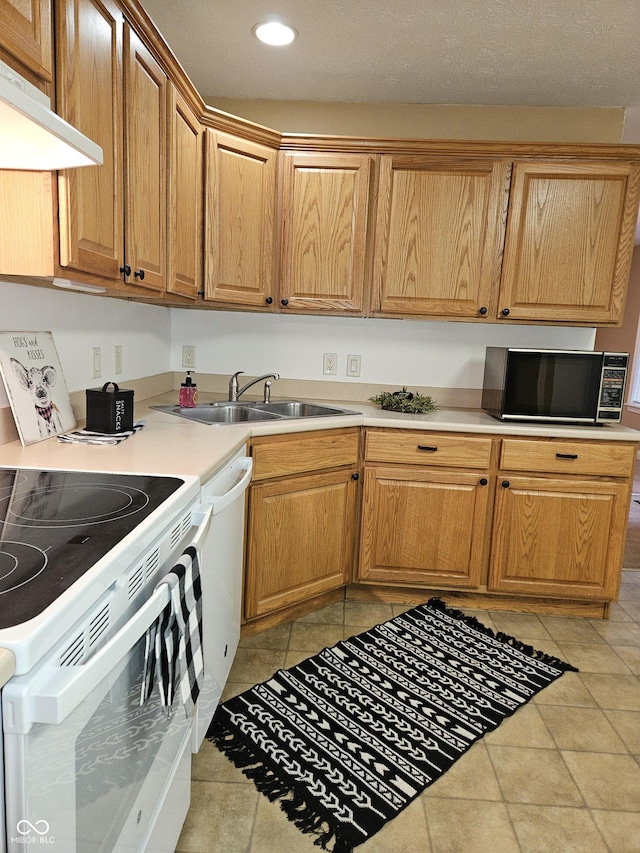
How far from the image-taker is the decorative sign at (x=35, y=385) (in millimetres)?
1605

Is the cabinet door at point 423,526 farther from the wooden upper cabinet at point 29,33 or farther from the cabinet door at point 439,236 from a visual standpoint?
the wooden upper cabinet at point 29,33

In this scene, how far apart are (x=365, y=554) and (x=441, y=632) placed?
46 cm

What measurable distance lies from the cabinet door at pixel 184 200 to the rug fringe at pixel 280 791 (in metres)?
1.52

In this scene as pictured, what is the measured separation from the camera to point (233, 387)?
2791 millimetres

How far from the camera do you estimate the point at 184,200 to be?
2.22m

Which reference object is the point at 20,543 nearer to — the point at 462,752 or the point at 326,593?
the point at 462,752

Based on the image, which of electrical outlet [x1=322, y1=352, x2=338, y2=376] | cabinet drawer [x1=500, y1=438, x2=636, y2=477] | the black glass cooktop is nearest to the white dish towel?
the black glass cooktop

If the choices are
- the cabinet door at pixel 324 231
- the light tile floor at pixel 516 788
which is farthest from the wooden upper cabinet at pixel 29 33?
the light tile floor at pixel 516 788

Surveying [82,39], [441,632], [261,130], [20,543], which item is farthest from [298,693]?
[261,130]

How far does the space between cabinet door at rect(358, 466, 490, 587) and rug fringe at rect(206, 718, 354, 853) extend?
3.48 ft

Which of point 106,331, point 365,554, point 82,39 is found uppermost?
point 82,39

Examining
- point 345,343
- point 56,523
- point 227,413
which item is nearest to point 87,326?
point 227,413

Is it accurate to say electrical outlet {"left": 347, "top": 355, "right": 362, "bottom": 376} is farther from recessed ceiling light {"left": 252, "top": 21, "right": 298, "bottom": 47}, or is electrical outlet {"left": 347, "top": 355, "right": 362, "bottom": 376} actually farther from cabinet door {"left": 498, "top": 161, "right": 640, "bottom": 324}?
recessed ceiling light {"left": 252, "top": 21, "right": 298, "bottom": 47}

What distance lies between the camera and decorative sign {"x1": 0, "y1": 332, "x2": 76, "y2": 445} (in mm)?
1605
